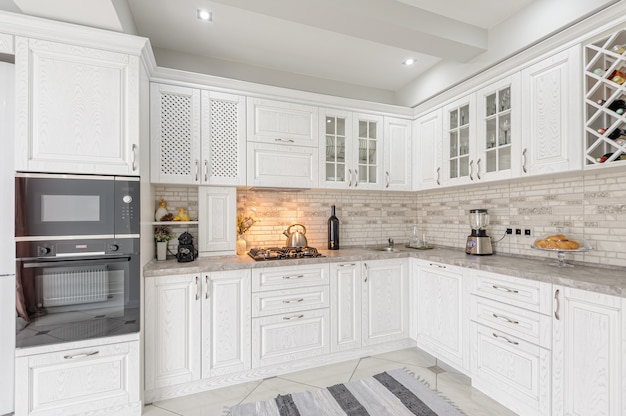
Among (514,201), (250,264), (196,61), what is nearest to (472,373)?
(514,201)

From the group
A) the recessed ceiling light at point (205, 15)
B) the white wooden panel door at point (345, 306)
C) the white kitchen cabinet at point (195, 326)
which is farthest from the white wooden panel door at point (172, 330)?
the recessed ceiling light at point (205, 15)

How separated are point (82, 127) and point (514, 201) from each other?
339 centimetres

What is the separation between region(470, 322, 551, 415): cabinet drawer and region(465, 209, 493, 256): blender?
715mm

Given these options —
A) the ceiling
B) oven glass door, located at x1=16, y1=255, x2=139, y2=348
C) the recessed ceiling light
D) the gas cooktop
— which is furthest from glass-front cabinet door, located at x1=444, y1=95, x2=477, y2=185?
oven glass door, located at x1=16, y1=255, x2=139, y2=348

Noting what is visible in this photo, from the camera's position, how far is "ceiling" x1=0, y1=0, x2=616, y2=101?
198cm

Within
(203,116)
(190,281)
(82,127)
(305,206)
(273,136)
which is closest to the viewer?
(82,127)

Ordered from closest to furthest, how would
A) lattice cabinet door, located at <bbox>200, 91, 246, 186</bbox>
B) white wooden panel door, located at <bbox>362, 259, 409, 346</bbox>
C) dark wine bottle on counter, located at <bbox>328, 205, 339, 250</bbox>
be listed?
1. lattice cabinet door, located at <bbox>200, 91, 246, 186</bbox>
2. white wooden panel door, located at <bbox>362, 259, 409, 346</bbox>
3. dark wine bottle on counter, located at <bbox>328, 205, 339, 250</bbox>

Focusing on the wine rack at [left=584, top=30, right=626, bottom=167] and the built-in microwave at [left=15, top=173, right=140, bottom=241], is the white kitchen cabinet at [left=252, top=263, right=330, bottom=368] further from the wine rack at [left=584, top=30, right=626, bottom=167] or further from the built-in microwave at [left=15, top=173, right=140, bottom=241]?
the wine rack at [left=584, top=30, right=626, bottom=167]

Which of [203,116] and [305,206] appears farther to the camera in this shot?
[305,206]

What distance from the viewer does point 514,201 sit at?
2729mm

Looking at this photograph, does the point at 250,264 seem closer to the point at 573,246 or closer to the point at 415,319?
the point at 415,319

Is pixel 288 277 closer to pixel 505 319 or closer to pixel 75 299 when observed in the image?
pixel 75 299

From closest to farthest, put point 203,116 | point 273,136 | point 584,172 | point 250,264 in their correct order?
point 584,172, point 250,264, point 203,116, point 273,136

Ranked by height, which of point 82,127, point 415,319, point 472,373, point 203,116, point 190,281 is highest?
point 203,116
